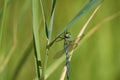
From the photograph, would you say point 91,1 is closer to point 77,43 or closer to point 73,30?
point 77,43

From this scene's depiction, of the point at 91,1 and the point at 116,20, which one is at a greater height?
the point at 91,1

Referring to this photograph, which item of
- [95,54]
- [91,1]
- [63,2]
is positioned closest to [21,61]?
[91,1]

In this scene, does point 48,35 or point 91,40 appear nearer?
point 48,35

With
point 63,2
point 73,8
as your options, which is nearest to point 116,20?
point 73,8

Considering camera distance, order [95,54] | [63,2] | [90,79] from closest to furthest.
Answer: [90,79] → [95,54] → [63,2]

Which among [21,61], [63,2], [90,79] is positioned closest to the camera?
[21,61]

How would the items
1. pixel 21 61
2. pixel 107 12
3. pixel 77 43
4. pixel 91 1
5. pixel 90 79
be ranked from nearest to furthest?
pixel 91 1 → pixel 77 43 → pixel 21 61 → pixel 90 79 → pixel 107 12

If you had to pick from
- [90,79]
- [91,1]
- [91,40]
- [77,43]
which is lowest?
[90,79]

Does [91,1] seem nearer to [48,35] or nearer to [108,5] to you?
[48,35]

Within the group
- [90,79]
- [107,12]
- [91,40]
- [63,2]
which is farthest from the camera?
[63,2]
